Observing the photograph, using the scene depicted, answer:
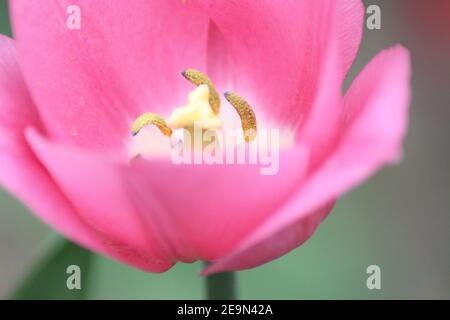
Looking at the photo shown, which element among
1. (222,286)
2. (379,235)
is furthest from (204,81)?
(379,235)

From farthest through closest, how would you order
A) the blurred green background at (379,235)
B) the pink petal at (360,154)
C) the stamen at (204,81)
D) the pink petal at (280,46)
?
1. the blurred green background at (379,235)
2. the stamen at (204,81)
3. the pink petal at (280,46)
4. the pink petal at (360,154)

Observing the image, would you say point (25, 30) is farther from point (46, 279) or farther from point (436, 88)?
point (436, 88)

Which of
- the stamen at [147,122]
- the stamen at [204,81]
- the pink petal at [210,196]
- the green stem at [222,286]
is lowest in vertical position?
the green stem at [222,286]

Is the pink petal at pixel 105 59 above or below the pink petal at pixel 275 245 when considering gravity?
above

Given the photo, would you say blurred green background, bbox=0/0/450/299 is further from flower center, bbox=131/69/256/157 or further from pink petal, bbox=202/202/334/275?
pink petal, bbox=202/202/334/275

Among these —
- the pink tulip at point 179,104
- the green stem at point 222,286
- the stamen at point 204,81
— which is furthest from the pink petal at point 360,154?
the stamen at point 204,81

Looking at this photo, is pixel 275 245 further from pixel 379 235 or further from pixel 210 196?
pixel 379 235

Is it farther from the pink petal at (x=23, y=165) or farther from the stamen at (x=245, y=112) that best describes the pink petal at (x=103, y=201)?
the stamen at (x=245, y=112)

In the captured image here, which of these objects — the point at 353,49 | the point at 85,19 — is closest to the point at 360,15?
the point at 353,49
